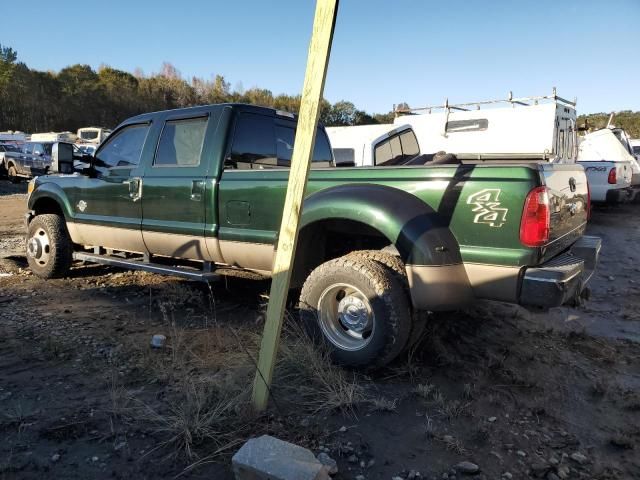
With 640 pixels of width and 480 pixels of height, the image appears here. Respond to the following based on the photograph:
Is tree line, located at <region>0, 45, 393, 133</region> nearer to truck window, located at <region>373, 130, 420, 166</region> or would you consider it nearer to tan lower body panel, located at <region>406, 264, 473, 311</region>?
truck window, located at <region>373, 130, 420, 166</region>

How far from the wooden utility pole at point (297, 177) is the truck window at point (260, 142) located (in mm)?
1915

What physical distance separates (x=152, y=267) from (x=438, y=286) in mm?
2997

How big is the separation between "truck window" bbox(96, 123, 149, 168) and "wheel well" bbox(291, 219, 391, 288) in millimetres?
2314

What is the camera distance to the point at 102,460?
2.43m

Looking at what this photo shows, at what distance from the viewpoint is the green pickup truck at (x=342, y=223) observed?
10.1ft

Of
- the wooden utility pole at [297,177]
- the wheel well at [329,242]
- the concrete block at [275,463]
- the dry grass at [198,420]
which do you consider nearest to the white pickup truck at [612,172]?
the wheel well at [329,242]

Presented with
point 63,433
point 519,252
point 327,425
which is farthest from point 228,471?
point 519,252

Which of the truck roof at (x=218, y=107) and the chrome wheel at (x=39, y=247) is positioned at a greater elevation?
the truck roof at (x=218, y=107)

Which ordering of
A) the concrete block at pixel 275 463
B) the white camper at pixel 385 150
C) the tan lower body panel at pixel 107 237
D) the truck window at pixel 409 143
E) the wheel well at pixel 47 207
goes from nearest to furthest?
1. the concrete block at pixel 275 463
2. the tan lower body panel at pixel 107 237
3. the wheel well at pixel 47 207
4. the white camper at pixel 385 150
5. the truck window at pixel 409 143

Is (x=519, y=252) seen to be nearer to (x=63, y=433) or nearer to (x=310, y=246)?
(x=310, y=246)

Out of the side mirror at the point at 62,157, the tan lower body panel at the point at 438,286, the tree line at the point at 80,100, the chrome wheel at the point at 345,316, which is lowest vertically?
the chrome wheel at the point at 345,316

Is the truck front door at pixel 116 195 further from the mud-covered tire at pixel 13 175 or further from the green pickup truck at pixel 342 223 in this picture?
the mud-covered tire at pixel 13 175

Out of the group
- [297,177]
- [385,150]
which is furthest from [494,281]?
[385,150]

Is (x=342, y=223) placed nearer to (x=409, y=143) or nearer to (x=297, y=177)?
(x=297, y=177)
